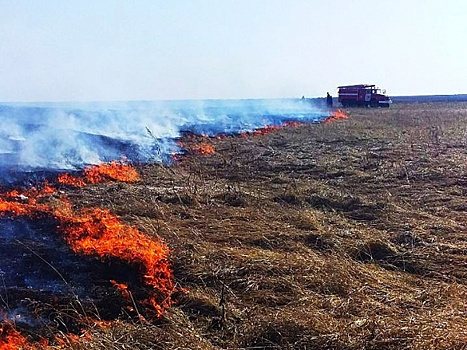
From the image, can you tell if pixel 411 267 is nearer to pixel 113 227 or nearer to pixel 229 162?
pixel 113 227

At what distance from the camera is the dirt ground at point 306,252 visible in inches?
186

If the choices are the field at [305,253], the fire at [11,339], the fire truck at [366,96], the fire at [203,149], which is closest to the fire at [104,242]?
the fire at [11,339]

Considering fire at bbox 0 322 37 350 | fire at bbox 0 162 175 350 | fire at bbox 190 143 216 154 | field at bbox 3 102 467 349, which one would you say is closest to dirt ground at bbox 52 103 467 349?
field at bbox 3 102 467 349

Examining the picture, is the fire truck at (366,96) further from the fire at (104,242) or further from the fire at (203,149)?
the fire at (104,242)

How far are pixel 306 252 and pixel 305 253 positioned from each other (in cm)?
5

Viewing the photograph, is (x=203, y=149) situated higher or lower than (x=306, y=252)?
higher

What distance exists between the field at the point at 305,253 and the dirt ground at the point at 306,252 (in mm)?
19

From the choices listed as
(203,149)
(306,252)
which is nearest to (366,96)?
(203,149)

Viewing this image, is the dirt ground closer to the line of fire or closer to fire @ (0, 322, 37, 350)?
the line of fire

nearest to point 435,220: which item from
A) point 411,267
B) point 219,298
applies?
point 411,267

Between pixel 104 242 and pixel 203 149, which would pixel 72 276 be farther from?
pixel 203 149

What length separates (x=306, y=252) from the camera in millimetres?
7055

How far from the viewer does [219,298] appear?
568 centimetres

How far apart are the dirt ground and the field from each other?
19 millimetres
